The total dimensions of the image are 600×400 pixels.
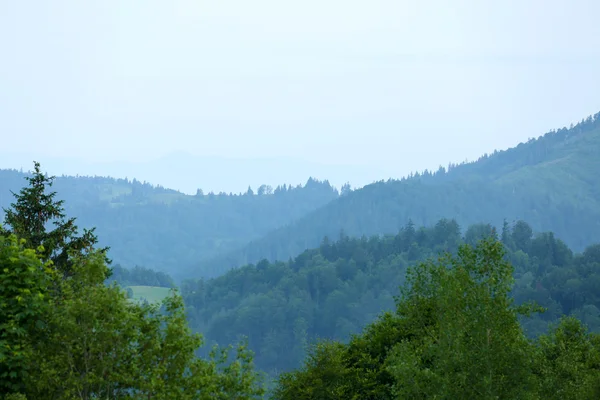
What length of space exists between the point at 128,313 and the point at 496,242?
51.4 feet

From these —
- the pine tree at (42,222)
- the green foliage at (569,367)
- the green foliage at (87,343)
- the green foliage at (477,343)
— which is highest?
the pine tree at (42,222)

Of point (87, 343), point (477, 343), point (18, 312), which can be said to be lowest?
point (477, 343)

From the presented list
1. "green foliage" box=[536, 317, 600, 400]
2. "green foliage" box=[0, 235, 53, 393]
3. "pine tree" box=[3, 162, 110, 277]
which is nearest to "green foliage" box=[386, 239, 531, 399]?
"green foliage" box=[536, 317, 600, 400]

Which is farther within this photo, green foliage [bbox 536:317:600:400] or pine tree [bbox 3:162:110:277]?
pine tree [bbox 3:162:110:277]

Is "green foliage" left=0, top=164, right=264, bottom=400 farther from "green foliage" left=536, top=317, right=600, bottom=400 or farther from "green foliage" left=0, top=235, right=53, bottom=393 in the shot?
"green foliage" left=536, top=317, right=600, bottom=400

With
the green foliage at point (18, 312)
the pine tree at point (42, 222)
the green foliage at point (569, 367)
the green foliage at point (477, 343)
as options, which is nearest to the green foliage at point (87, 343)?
the green foliage at point (18, 312)

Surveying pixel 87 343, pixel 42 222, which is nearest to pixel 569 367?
pixel 87 343

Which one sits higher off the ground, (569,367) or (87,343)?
(87,343)

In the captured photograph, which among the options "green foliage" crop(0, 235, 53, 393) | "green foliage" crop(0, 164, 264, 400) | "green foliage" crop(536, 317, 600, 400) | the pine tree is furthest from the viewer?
the pine tree

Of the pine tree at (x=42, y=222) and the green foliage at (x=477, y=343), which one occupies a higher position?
the pine tree at (x=42, y=222)

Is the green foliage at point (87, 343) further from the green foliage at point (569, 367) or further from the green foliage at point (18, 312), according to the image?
the green foliage at point (569, 367)

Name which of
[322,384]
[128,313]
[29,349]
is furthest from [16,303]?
[322,384]

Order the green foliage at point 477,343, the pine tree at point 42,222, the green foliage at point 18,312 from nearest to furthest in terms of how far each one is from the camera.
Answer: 1. the green foliage at point 18,312
2. the green foliage at point 477,343
3. the pine tree at point 42,222

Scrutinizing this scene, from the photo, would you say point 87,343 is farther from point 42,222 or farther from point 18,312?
point 42,222
